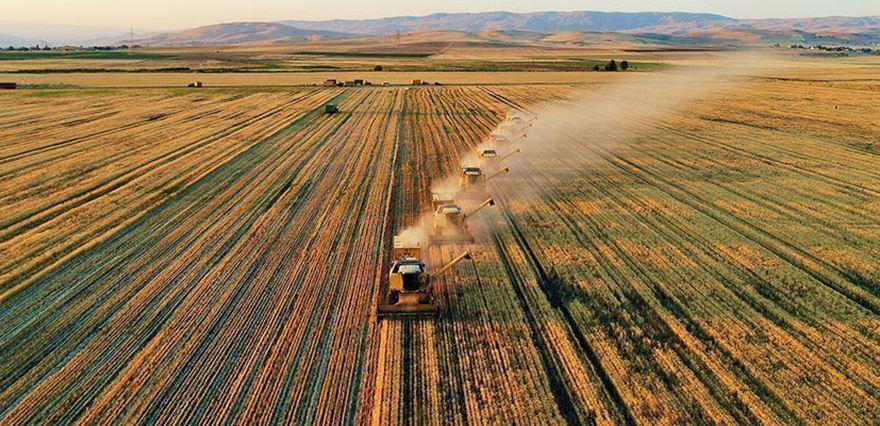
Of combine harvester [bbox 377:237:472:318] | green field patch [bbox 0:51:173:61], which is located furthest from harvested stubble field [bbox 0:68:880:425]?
green field patch [bbox 0:51:173:61]

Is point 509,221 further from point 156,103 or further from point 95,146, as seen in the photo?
point 156,103

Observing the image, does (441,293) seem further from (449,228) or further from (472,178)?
(472,178)

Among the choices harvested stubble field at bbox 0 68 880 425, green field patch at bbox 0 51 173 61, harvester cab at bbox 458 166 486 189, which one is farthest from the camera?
green field patch at bbox 0 51 173 61

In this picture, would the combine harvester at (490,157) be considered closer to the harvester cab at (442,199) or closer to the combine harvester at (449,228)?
the harvester cab at (442,199)

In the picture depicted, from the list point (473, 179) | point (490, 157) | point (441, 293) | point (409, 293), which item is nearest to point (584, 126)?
point (490, 157)

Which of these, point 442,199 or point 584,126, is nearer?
point 442,199

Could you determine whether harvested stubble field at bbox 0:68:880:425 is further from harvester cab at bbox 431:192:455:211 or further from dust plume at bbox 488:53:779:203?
harvester cab at bbox 431:192:455:211

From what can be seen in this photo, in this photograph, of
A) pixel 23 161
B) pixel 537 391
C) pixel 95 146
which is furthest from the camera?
pixel 95 146

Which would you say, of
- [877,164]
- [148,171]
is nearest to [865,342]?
[877,164]
